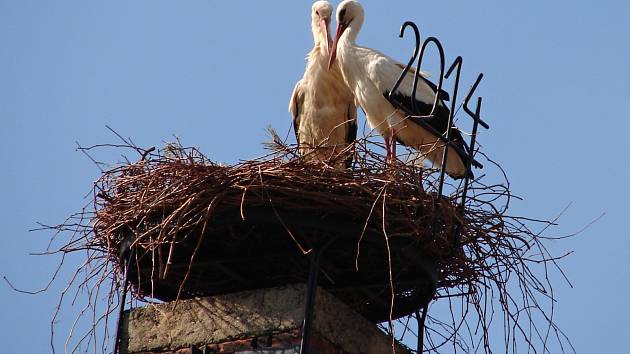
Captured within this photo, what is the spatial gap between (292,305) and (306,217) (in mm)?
436

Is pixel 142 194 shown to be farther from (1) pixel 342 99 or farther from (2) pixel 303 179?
(1) pixel 342 99

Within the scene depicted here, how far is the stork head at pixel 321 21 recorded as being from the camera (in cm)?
1040

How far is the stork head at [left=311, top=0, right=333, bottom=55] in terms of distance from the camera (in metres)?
10.4

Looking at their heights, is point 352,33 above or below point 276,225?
above

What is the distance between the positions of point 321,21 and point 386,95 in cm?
134

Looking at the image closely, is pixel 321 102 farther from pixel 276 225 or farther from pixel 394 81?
pixel 276 225

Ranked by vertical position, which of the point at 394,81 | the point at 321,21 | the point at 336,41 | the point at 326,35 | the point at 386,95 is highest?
the point at 321,21

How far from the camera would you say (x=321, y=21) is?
1056 centimetres

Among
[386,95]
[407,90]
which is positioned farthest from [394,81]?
[407,90]

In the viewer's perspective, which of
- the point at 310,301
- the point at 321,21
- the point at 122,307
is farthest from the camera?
the point at 321,21

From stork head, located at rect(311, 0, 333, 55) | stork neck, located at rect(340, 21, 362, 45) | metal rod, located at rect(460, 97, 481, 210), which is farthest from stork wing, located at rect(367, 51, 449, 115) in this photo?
metal rod, located at rect(460, 97, 481, 210)

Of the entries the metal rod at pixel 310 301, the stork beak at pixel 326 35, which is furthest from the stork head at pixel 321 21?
the metal rod at pixel 310 301

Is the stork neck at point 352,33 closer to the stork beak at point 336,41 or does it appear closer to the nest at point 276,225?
the stork beak at point 336,41

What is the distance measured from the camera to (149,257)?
746cm
